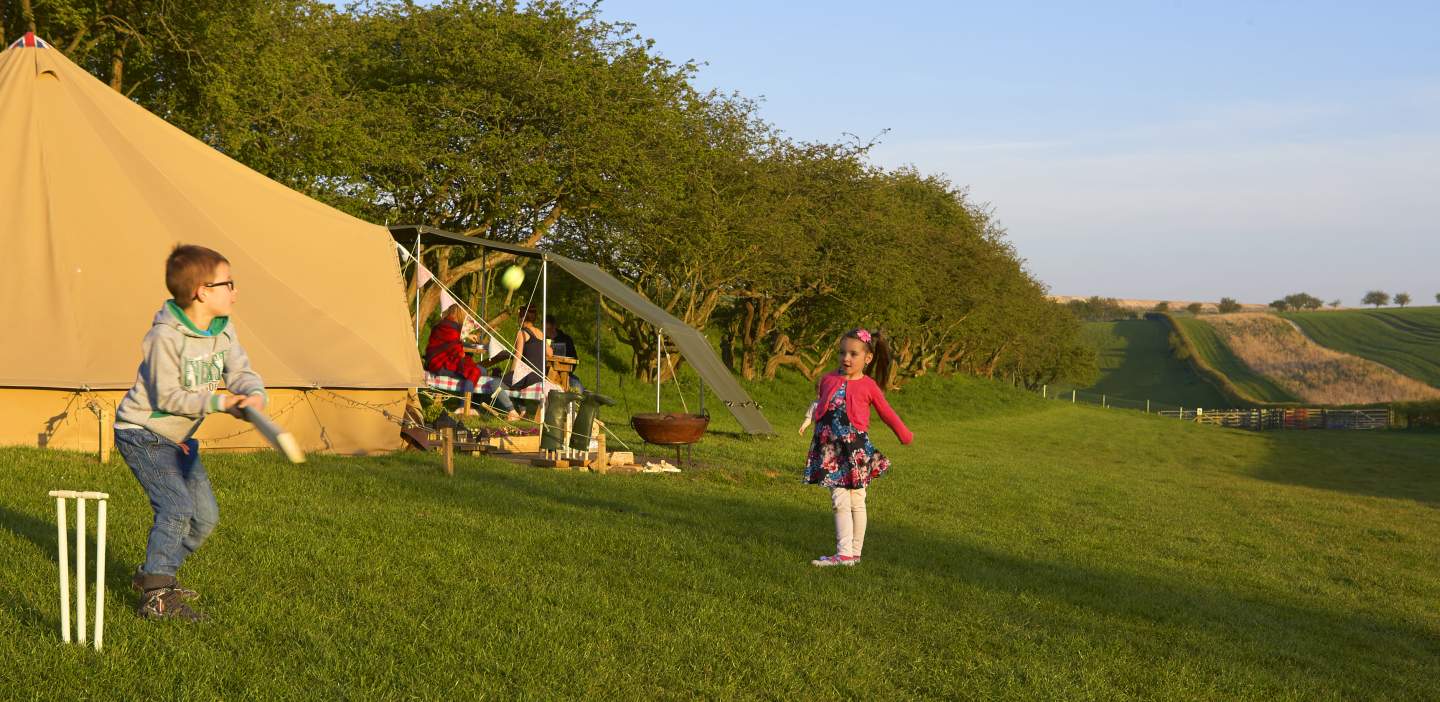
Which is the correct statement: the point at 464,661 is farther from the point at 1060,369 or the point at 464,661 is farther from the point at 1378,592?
the point at 1060,369

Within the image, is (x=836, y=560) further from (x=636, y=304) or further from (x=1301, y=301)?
(x=1301, y=301)

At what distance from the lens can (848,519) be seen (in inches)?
323

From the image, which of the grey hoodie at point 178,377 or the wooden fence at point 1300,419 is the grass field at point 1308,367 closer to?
the wooden fence at point 1300,419

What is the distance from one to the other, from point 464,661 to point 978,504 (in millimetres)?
9375

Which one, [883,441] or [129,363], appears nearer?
[129,363]

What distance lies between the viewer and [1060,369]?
76062 mm

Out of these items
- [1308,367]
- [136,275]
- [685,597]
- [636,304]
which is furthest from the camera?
[1308,367]

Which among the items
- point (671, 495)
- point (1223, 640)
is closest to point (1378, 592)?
point (1223, 640)

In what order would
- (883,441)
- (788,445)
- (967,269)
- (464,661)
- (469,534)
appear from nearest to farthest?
(464,661) → (469,534) → (788,445) → (883,441) → (967,269)

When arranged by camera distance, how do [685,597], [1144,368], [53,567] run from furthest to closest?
[1144,368]
[685,597]
[53,567]

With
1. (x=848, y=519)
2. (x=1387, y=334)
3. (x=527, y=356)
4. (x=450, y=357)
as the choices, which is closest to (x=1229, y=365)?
(x=1387, y=334)

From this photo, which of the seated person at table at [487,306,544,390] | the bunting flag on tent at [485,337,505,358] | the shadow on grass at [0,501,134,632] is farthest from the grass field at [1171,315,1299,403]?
the shadow on grass at [0,501,134,632]

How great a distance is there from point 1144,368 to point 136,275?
95371 millimetres

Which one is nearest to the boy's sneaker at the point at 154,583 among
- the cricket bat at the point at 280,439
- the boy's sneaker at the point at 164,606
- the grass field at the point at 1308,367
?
the boy's sneaker at the point at 164,606
